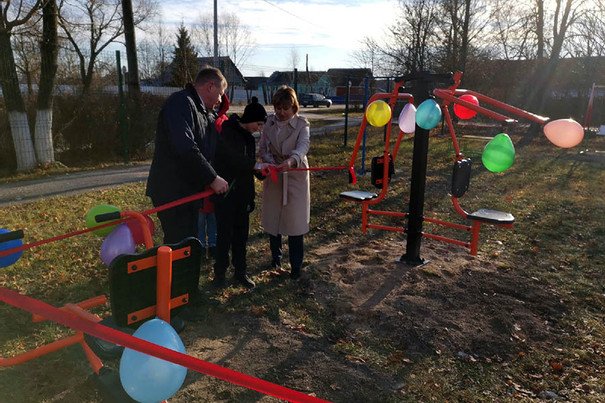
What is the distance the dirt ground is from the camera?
3014 mm

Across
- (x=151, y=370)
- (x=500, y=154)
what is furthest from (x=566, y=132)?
(x=151, y=370)

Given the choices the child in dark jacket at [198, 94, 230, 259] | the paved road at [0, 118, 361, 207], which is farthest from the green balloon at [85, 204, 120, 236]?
the paved road at [0, 118, 361, 207]

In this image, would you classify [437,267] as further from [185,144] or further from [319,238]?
[185,144]

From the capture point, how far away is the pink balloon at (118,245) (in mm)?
2697

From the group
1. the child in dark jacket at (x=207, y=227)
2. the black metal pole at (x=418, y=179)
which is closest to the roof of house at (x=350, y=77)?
the black metal pole at (x=418, y=179)

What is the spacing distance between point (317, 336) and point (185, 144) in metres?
1.69

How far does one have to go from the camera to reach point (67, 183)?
28.4ft

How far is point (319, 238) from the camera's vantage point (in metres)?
5.88

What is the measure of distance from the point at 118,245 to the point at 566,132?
3023mm

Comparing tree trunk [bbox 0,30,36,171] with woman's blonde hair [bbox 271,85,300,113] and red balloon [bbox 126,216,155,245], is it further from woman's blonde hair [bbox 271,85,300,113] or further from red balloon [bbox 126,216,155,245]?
red balloon [bbox 126,216,155,245]

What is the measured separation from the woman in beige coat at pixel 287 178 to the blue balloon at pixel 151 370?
94.5 inches

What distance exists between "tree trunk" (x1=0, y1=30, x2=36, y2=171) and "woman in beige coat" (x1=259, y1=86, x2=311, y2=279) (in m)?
7.53

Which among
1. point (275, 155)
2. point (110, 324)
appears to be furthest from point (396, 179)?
point (110, 324)

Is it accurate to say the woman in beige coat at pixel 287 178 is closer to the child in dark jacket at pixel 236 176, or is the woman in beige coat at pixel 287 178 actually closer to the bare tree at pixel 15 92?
the child in dark jacket at pixel 236 176
